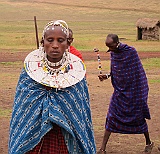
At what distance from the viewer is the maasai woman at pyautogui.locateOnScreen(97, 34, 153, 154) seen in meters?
7.68

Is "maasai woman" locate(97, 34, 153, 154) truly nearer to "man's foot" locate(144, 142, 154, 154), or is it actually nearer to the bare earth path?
"man's foot" locate(144, 142, 154, 154)

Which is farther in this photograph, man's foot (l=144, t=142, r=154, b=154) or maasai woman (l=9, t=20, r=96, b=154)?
man's foot (l=144, t=142, r=154, b=154)

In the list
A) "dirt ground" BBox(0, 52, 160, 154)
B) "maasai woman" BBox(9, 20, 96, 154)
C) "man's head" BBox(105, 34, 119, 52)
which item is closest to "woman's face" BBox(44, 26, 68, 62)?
"maasai woman" BBox(9, 20, 96, 154)

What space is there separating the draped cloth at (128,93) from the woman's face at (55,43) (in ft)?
10.3

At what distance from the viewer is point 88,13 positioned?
165ft

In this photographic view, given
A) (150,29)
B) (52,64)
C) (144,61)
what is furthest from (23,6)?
(52,64)

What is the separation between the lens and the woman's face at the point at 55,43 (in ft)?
14.8

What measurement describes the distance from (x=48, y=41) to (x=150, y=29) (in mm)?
24769

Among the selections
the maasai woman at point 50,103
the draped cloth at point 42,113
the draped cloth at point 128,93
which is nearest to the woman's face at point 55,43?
the maasai woman at point 50,103

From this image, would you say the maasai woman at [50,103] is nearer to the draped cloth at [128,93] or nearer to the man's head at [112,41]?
the man's head at [112,41]

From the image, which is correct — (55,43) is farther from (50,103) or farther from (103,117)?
(103,117)

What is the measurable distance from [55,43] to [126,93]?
349cm

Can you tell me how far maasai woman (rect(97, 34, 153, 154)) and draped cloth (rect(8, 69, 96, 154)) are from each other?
290 cm

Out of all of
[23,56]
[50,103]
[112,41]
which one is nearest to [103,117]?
[112,41]
